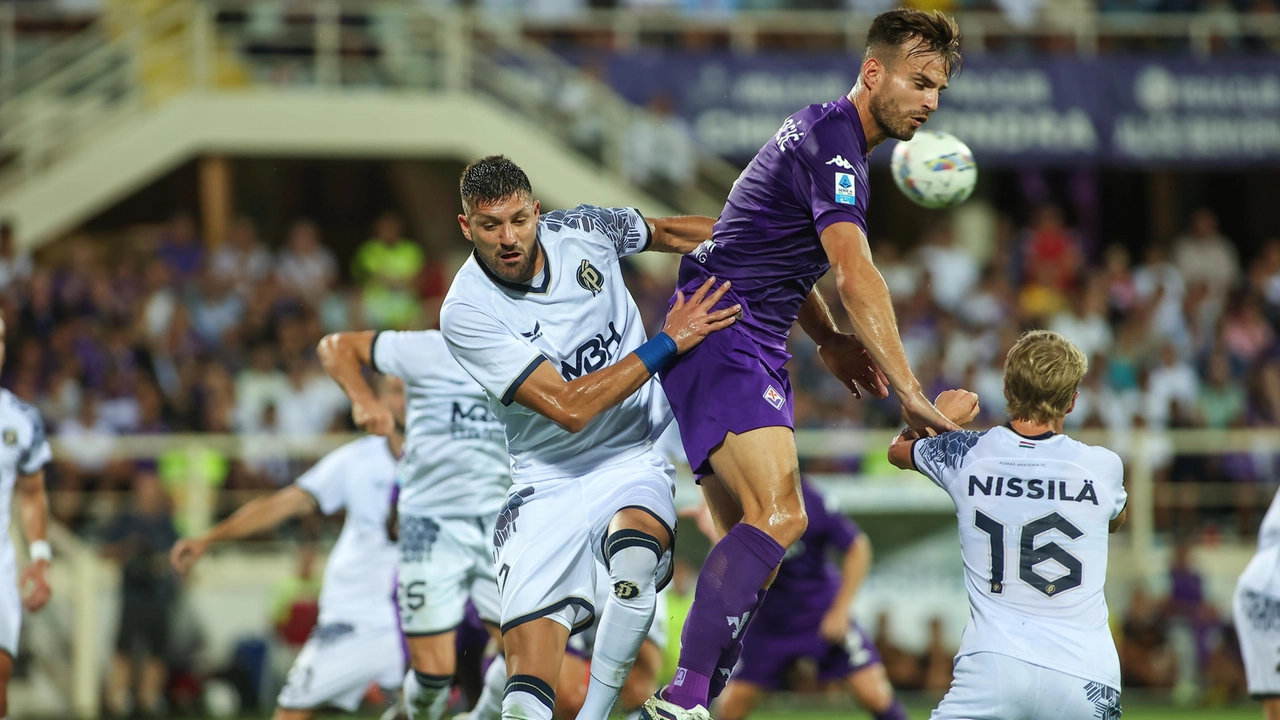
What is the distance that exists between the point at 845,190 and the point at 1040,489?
1307mm

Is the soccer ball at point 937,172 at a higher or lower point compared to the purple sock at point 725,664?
higher

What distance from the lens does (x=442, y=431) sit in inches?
313

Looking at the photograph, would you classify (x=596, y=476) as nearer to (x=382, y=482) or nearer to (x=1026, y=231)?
(x=382, y=482)

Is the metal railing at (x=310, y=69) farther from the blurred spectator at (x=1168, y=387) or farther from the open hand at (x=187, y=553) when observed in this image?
the open hand at (x=187, y=553)

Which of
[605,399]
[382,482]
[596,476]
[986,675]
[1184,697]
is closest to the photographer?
[986,675]

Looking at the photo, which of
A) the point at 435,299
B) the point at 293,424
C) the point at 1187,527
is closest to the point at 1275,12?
the point at 1187,527

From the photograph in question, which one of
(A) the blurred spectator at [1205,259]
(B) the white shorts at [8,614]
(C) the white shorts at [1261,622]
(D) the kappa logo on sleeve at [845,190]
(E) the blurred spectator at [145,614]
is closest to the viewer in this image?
(D) the kappa logo on sleeve at [845,190]

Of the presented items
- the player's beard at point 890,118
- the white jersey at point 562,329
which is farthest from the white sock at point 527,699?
the player's beard at point 890,118

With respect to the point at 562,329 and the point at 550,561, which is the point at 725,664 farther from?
the point at 562,329

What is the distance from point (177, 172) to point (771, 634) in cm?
1291

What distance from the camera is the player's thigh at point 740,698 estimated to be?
364 inches

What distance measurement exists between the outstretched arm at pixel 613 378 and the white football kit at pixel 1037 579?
1.15 metres

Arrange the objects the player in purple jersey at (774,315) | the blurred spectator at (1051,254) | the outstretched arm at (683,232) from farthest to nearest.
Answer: the blurred spectator at (1051,254) < the outstretched arm at (683,232) < the player in purple jersey at (774,315)

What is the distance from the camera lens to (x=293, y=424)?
47.9ft
